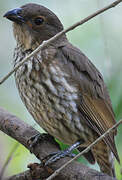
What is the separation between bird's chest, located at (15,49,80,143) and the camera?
3520mm

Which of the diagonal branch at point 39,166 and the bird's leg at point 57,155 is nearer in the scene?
the diagonal branch at point 39,166

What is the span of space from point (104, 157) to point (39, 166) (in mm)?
842

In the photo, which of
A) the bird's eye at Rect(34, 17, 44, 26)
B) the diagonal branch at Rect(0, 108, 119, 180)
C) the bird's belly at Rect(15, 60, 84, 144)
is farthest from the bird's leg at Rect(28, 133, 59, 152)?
the bird's eye at Rect(34, 17, 44, 26)

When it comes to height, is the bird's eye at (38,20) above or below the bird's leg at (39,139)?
above

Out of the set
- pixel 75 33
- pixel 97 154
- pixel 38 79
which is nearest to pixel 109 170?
pixel 97 154

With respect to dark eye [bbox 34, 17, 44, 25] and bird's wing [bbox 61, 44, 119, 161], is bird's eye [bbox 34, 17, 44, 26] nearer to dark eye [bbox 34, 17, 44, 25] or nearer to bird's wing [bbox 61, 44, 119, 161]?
dark eye [bbox 34, 17, 44, 25]

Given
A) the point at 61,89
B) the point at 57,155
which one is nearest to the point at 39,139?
the point at 57,155

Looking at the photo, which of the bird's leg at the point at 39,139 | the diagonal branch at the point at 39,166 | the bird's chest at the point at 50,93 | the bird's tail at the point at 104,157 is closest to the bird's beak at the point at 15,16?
the bird's chest at the point at 50,93

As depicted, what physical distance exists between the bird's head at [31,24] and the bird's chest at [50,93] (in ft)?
0.87

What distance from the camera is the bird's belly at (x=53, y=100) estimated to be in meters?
3.52

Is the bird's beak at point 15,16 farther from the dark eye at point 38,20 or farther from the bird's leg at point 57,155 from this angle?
the bird's leg at point 57,155

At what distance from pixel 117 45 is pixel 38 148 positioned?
71.7 inches

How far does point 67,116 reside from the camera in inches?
140

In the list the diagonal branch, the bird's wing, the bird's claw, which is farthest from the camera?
the bird's wing
